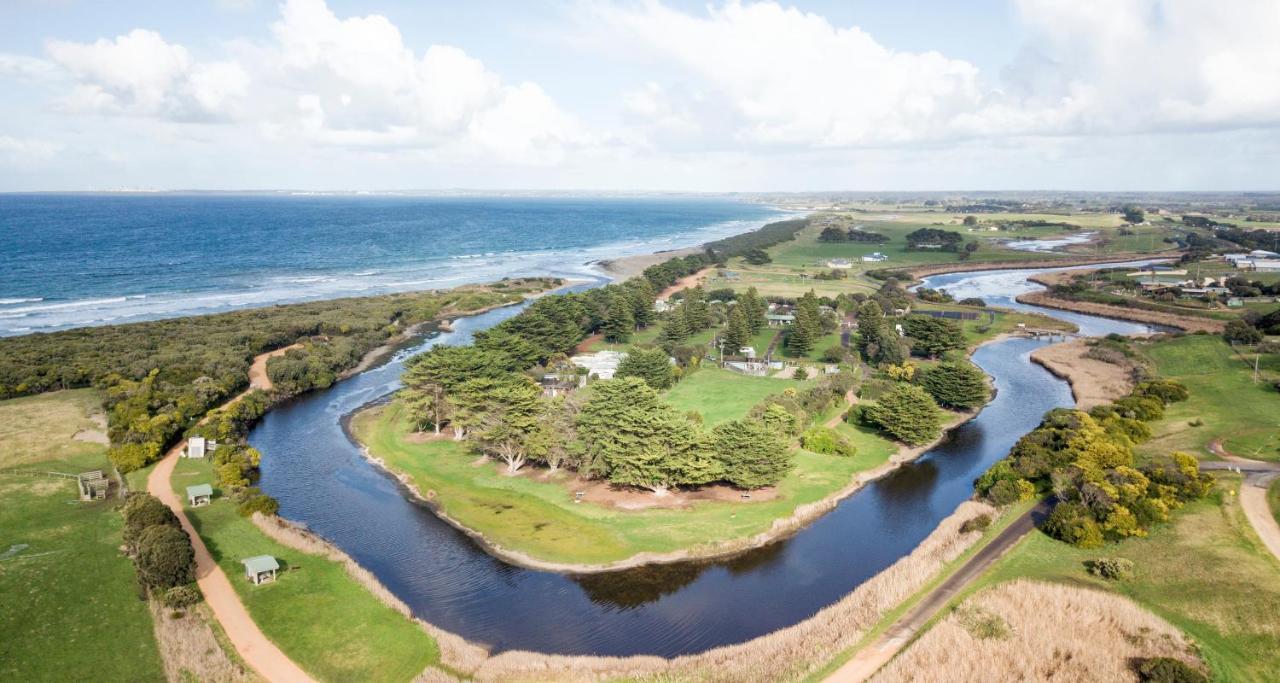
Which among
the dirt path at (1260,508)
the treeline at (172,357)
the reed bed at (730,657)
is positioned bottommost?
the reed bed at (730,657)

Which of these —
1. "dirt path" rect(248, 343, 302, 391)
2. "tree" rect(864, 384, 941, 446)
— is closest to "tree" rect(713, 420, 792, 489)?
"tree" rect(864, 384, 941, 446)

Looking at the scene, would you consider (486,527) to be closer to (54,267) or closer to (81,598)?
(81,598)

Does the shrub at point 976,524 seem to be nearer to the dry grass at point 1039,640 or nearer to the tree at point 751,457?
the dry grass at point 1039,640

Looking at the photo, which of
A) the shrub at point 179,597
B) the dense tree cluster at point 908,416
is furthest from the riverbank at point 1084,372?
the shrub at point 179,597

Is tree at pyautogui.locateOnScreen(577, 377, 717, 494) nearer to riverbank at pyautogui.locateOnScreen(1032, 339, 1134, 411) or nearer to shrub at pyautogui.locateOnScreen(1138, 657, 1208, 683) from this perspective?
shrub at pyautogui.locateOnScreen(1138, 657, 1208, 683)

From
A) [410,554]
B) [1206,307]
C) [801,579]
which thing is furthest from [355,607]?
[1206,307]

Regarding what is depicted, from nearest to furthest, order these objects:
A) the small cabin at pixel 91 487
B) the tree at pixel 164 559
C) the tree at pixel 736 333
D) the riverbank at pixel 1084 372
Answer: the tree at pixel 164 559, the small cabin at pixel 91 487, the riverbank at pixel 1084 372, the tree at pixel 736 333

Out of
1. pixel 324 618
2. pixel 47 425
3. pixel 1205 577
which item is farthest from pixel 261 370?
pixel 1205 577
